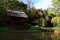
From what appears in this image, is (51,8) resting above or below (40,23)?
above

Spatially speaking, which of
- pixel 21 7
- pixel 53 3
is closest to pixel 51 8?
pixel 53 3

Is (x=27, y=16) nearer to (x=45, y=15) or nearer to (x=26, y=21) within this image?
(x=26, y=21)

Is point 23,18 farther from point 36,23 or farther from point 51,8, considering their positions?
point 51,8

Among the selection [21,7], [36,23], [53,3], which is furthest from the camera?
[21,7]

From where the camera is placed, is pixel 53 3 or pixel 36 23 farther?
pixel 36 23

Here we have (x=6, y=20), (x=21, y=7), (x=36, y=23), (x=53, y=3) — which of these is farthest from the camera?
(x=21, y=7)

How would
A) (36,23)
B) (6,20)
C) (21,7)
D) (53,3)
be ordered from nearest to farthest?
(53,3) → (6,20) → (36,23) → (21,7)

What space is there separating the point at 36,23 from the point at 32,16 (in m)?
2.50

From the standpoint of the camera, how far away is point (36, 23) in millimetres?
41281

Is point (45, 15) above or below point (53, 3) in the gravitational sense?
below

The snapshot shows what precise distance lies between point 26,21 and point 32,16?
2208mm

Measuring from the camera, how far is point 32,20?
43219 millimetres

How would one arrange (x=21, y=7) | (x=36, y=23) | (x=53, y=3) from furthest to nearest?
(x=21, y=7)
(x=36, y=23)
(x=53, y=3)

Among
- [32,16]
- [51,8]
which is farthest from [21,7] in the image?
[51,8]
